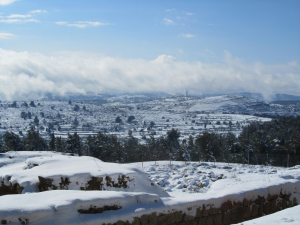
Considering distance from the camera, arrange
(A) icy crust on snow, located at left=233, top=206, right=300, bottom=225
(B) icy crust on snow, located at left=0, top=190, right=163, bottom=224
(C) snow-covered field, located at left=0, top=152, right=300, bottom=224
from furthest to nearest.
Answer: (C) snow-covered field, located at left=0, top=152, right=300, bottom=224 < (B) icy crust on snow, located at left=0, top=190, right=163, bottom=224 < (A) icy crust on snow, located at left=233, top=206, right=300, bottom=225

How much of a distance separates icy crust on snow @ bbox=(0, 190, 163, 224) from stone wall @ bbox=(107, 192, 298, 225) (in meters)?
0.37

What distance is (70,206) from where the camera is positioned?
6355 millimetres

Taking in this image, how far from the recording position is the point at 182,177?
16.5 meters

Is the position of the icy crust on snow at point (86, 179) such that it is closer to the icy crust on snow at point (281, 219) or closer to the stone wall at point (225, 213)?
the stone wall at point (225, 213)

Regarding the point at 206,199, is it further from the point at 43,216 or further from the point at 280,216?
the point at 43,216

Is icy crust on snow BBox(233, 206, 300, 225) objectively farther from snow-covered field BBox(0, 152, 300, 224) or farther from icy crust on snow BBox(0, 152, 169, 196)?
icy crust on snow BBox(0, 152, 169, 196)

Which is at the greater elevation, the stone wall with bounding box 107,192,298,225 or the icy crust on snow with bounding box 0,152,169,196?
the icy crust on snow with bounding box 0,152,169,196

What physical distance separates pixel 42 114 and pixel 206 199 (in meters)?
174

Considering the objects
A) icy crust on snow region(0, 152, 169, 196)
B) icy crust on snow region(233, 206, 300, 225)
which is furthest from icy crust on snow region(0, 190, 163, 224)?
icy crust on snow region(233, 206, 300, 225)

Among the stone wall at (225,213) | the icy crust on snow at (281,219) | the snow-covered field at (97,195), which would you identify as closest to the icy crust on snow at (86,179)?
the snow-covered field at (97,195)

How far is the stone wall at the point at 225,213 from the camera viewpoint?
7.35 m

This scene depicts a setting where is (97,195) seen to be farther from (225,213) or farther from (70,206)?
(225,213)

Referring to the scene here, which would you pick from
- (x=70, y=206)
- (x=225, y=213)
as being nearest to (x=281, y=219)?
(x=225, y=213)

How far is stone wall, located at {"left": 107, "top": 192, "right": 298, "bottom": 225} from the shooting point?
24.1 feet
